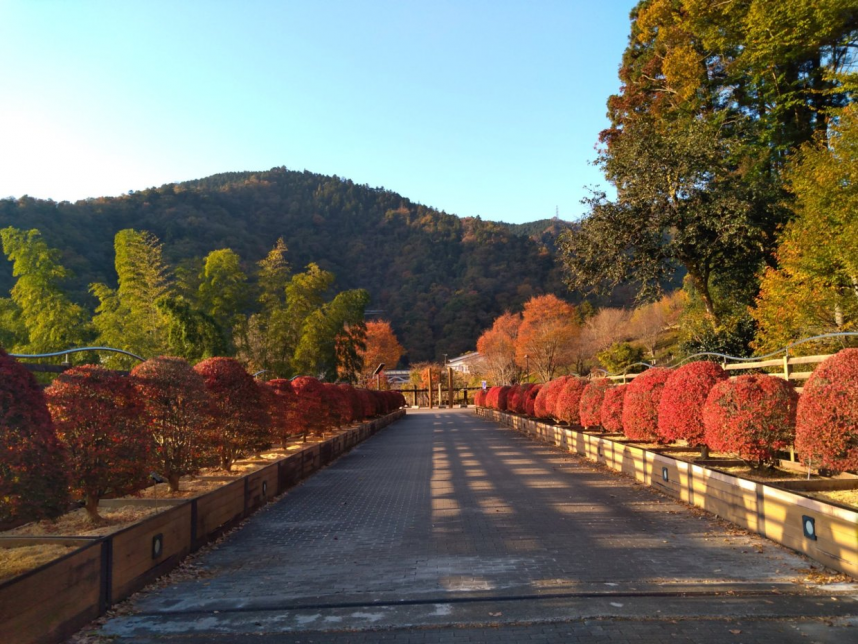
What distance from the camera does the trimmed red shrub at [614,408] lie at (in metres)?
14.4

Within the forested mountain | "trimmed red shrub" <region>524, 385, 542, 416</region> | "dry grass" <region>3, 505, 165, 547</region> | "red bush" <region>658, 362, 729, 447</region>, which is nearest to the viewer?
"dry grass" <region>3, 505, 165, 547</region>

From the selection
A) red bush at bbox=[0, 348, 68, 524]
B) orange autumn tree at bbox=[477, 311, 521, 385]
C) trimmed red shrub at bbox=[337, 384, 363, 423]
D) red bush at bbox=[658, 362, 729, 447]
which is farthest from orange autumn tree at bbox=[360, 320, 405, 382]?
red bush at bbox=[0, 348, 68, 524]

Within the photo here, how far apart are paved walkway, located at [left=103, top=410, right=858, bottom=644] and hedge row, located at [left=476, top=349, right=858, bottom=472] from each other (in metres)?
1.18

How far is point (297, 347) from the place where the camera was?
27516 millimetres

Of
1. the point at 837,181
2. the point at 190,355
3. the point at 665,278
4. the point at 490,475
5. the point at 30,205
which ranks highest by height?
the point at 30,205

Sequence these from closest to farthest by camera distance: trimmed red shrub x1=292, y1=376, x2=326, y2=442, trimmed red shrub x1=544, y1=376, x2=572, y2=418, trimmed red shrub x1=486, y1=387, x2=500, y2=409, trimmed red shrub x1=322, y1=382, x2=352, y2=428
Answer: trimmed red shrub x1=292, y1=376, x2=326, y2=442 < trimmed red shrub x1=322, y1=382, x2=352, y2=428 < trimmed red shrub x1=544, y1=376, x2=572, y2=418 < trimmed red shrub x1=486, y1=387, x2=500, y2=409

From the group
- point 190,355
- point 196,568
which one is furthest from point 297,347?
point 196,568

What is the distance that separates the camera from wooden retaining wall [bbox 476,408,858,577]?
564 centimetres

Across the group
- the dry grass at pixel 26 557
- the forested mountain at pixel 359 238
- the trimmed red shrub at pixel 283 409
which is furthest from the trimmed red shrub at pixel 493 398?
the dry grass at pixel 26 557

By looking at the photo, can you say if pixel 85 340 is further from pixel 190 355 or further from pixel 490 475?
pixel 490 475

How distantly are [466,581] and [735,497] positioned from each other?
12.9 feet

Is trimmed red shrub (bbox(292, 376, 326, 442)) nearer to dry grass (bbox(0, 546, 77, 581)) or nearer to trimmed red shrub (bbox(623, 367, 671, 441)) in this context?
trimmed red shrub (bbox(623, 367, 671, 441))

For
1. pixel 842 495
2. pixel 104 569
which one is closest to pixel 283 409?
pixel 104 569

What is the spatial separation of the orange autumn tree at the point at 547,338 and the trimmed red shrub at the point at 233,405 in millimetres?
38700
